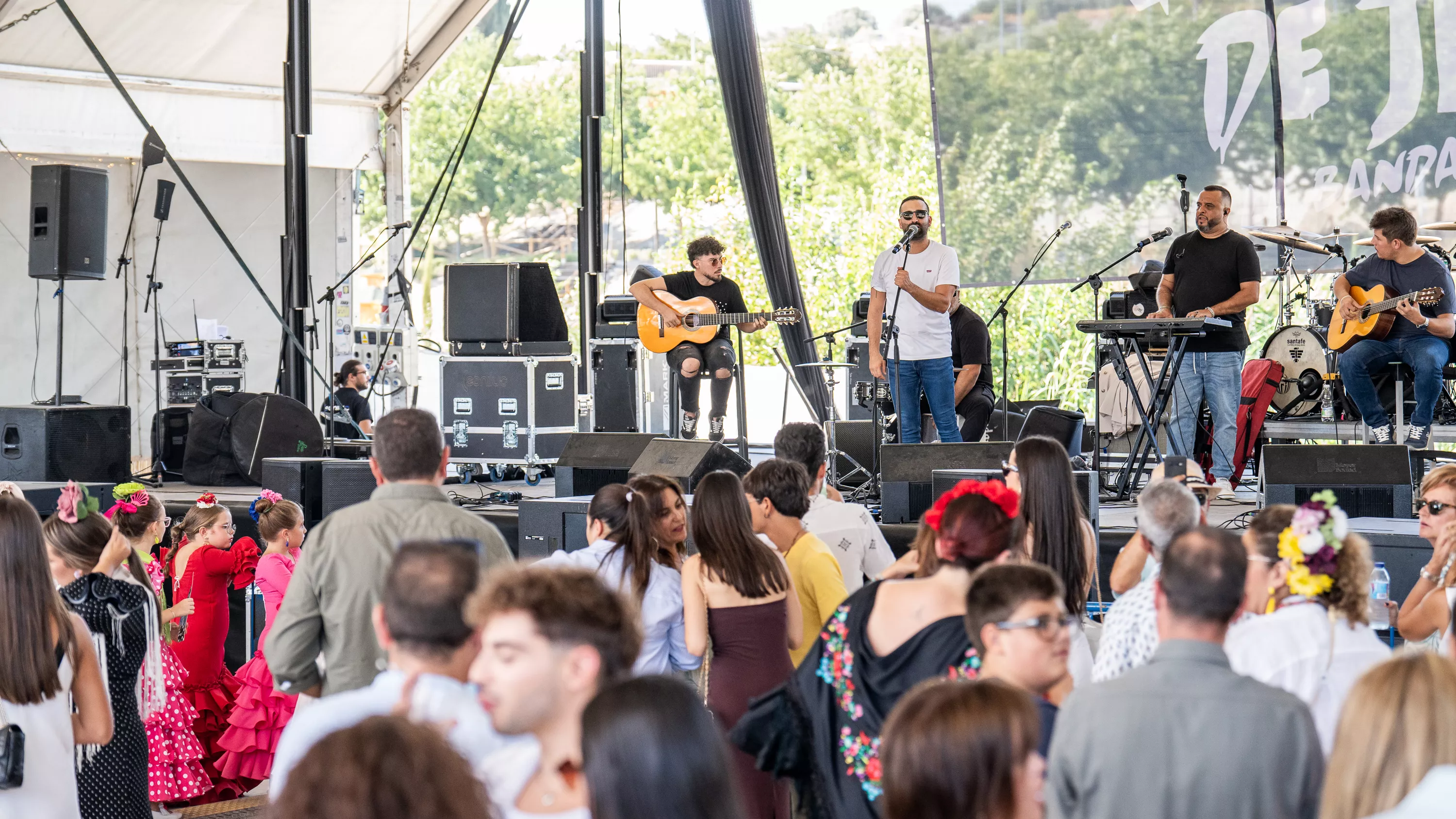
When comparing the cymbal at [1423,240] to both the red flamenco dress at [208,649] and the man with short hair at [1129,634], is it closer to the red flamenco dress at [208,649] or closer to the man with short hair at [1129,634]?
the man with short hair at [1129,634]

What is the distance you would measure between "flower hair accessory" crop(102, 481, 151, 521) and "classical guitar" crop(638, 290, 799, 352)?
12.8 ft

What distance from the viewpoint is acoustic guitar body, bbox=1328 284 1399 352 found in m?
7.19

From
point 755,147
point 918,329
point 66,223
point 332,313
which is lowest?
point 918,329

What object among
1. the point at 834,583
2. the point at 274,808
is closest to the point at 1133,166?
the point at 834,583

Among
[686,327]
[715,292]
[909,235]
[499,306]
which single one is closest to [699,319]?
[686,327]

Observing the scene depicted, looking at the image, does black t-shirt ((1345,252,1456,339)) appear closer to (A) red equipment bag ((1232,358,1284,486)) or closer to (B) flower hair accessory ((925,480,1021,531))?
(A) red equipment bag ((1232,358,1284,486))

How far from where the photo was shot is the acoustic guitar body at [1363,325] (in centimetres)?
719

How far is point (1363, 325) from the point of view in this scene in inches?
286

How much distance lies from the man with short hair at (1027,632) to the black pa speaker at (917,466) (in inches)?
149

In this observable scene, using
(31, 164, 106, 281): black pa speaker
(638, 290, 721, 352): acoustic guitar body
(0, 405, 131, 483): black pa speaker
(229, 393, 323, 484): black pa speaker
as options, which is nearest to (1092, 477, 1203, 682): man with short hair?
(638, 290, 721, 352): acoustic guitar body

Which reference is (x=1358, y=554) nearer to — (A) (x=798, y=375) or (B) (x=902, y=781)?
(B) (x=902, y=781)

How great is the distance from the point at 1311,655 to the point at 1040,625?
0.55 metres

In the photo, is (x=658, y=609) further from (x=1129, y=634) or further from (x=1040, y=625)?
(x=1040, y=625)

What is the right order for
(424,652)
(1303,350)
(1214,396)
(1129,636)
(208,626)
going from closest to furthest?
(424,652) → (1129,636) → (208,626) → (1214,396) → (1303,350)
